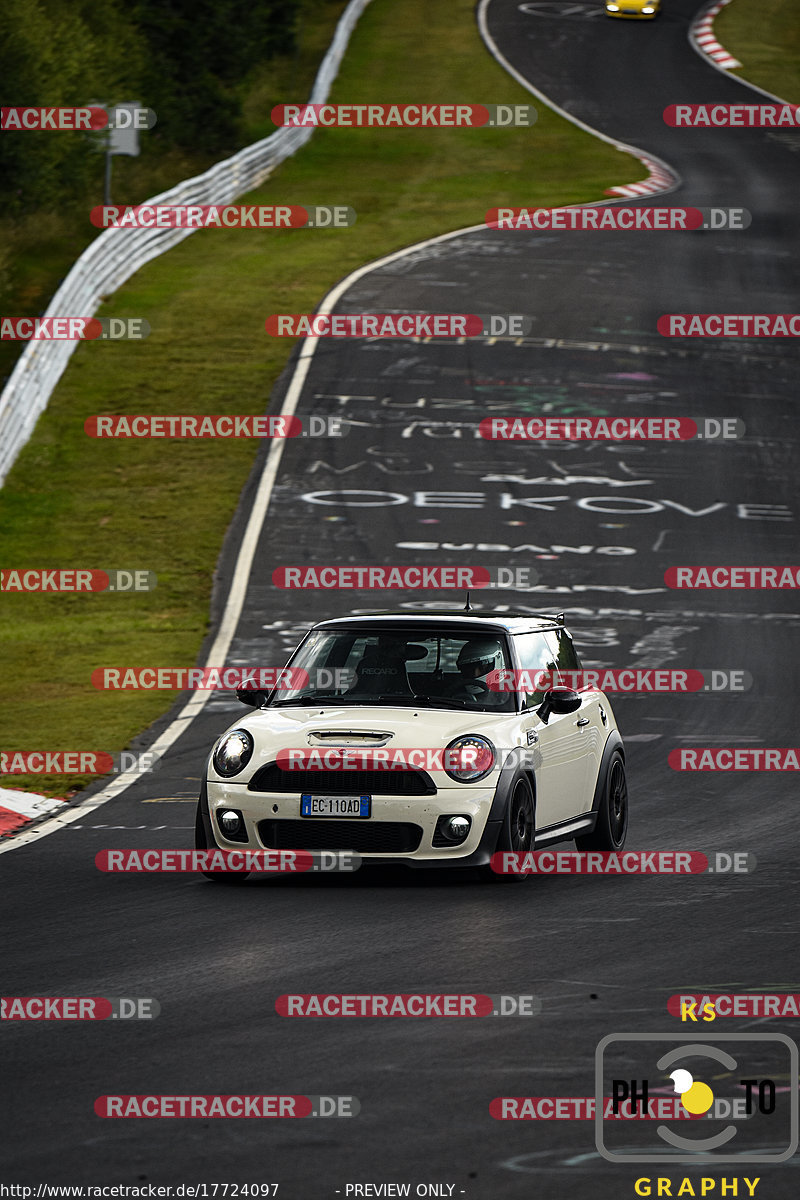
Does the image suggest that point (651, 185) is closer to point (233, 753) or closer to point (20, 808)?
point (20, 808)

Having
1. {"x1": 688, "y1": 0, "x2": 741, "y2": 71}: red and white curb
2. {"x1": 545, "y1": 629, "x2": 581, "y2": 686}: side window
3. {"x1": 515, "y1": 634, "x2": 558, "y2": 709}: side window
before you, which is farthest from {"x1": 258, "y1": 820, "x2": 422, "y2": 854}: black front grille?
{"x1": 688, "y1": 0, "x2": 741, "y2": 71}: red and white curb

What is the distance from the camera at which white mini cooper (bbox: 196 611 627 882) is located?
34.1ft

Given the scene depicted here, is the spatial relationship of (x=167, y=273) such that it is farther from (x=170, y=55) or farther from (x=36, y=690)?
(x=36, y=690)

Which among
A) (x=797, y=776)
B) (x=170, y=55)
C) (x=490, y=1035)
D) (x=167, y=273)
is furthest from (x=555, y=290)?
(x=490, y=1035)

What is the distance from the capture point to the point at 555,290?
39.7 meters

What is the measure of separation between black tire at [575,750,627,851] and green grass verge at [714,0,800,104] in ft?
174

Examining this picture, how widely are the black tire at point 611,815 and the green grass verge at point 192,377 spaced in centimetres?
451

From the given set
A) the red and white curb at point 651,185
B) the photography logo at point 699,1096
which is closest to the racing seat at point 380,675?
the photography logo at point 699,1096

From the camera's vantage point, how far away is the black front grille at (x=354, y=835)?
34.1 feet

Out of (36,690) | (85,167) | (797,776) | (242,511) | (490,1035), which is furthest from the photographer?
(85,167)

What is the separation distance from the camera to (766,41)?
7125cm

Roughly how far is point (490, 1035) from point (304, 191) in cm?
4460

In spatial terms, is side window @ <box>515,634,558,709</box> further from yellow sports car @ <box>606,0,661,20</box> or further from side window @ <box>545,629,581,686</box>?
yellow sports car @ <box>606,0,661,20</box>

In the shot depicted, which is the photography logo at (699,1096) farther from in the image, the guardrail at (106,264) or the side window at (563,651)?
the guardrail at (106,264)
